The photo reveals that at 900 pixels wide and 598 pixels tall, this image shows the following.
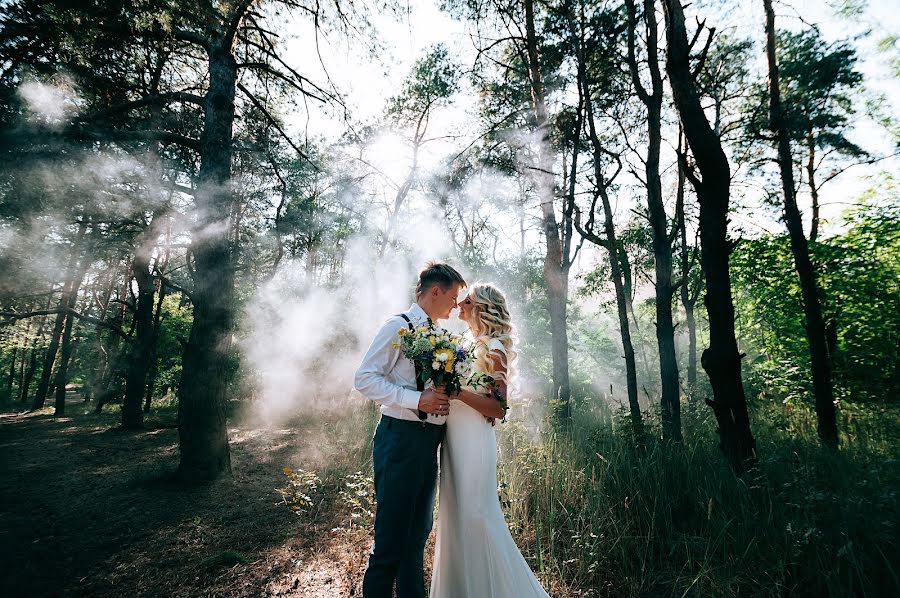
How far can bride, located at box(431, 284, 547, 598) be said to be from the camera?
2.16m

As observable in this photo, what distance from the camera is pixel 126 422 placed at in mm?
10047

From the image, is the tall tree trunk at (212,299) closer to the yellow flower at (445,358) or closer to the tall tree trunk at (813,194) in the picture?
the yellow flower at (445,358)

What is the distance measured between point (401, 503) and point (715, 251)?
3.82m

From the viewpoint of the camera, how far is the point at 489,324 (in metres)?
2.55

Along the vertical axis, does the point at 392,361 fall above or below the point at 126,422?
above

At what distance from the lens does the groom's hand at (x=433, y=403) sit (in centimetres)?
199

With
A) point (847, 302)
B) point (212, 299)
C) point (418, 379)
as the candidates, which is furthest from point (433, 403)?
point (847, 302)

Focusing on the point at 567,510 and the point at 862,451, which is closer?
the point at 567,510

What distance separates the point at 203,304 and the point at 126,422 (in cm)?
781

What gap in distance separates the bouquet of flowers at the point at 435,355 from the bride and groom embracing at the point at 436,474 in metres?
0.06

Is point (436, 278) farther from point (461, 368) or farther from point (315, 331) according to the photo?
point (315, 331)

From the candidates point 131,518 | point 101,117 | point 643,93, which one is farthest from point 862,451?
point 101,117

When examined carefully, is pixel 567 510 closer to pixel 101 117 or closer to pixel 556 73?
pixel 101 117

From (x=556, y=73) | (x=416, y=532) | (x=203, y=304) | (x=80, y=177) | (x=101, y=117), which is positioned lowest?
(x=416, y=532)
